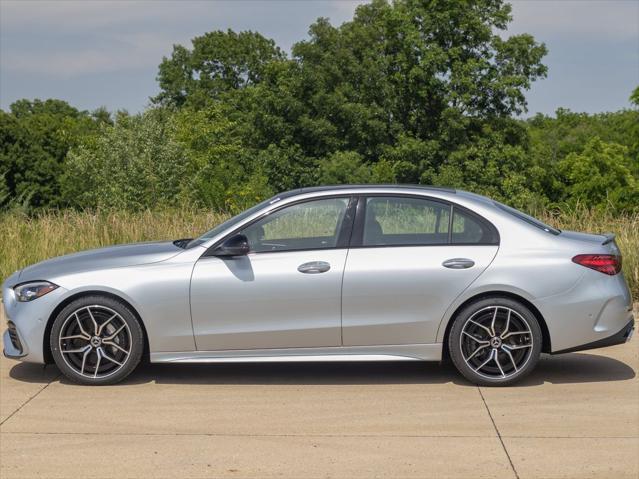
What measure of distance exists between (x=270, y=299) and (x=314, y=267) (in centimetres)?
41

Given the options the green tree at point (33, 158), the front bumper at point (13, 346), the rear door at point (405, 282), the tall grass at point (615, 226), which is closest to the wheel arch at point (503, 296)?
the rear door at point (405, 282)

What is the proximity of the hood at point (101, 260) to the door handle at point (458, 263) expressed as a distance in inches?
81.0

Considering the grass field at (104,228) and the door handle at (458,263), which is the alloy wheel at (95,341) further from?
the grass field at (104,228)

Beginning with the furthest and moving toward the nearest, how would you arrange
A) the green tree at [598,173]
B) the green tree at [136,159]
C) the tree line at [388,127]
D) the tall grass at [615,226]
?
the green tree at [598,173] < the tree line at [388,127] < the green tree at [136,159] < the tall grass at [615,226]

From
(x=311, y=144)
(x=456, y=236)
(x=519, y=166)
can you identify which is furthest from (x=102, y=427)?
(x=311, y=144)

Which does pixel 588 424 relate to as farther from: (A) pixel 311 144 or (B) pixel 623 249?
(A) pixel 311 144

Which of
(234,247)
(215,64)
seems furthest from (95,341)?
(215,64)

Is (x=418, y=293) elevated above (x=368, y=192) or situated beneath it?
situated beneath

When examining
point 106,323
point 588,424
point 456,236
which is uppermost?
point 456,236

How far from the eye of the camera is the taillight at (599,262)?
7.47 meters

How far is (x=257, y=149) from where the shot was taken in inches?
2315

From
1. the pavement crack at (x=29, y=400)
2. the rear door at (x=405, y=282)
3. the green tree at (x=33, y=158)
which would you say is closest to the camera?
the pavement crack at (x=29, y=400)

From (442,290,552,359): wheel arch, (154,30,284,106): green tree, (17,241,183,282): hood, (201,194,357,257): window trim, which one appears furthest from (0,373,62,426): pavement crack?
(154,30,284,106): green tree

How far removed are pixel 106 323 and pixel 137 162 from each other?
39.2m
